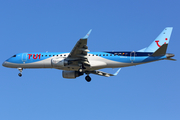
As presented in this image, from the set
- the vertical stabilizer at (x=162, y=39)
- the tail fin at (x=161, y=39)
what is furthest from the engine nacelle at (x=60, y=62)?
the vertical stabilizer at (x=162, y=39)

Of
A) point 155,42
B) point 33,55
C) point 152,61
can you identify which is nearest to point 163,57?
point 152,61

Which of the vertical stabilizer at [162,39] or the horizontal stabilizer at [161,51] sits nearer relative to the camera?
the horizontal stabilizer at [161,51]

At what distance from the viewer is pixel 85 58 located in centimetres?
4912

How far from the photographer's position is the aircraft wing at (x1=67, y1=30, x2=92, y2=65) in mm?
45719

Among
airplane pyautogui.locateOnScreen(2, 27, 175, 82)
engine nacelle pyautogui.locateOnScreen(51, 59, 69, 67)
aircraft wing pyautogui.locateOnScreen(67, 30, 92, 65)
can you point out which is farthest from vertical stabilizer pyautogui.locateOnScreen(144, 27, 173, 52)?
engine nacelle pyautogui.locateOnScreen(51, 59, 69, 67)

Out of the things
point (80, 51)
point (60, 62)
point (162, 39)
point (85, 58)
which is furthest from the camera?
point (162, 39)

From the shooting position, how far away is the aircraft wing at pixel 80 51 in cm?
4572

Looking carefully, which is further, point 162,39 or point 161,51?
point 162,39

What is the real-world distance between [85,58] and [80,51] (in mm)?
1748

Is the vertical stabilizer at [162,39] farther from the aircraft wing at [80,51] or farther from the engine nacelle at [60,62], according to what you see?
the engine nacelle at [60,62]

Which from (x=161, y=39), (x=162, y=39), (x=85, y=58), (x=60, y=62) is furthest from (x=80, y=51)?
(x=162, y=39)

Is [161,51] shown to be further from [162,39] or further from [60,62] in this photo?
[60,62]

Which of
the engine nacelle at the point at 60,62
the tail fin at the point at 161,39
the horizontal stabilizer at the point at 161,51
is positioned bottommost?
the engine nacelle at the point at 60,62

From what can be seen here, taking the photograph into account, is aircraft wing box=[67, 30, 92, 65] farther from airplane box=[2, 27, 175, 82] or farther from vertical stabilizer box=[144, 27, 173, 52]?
vertical stabilizer box=[144, 27, 173, 52]
